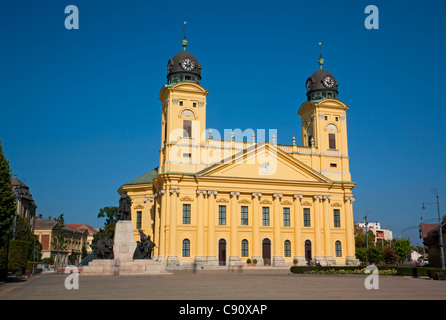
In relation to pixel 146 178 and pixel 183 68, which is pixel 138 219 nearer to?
pixel 146 178

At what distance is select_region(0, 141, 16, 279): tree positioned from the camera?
2631cm

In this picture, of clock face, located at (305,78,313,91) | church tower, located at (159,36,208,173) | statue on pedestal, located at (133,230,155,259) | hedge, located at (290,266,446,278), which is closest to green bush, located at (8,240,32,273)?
statue on pedestal, located at (133,230,155,259)

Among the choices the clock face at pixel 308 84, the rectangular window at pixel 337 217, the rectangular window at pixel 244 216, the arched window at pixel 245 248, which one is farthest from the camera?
the clock face at pixel 308 84

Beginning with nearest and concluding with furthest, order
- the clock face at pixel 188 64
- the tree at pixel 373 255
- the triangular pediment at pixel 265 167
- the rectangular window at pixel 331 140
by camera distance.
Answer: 1. the triangular pediment at pixel 265 167
2. the clock face at pixel 188 64
3. the rectangular window at pixel 331 140
4. the tree at pixel 373 255

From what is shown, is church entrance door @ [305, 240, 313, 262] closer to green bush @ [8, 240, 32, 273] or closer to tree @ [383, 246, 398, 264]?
tree @ [383, 246, 398, 264]

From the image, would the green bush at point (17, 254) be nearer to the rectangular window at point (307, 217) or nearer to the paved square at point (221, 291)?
the paved square at point (221, 291)

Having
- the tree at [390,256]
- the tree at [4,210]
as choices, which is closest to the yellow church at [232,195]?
the tree at [390,256]

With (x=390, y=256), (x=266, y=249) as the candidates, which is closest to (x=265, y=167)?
(x=266, y=249)

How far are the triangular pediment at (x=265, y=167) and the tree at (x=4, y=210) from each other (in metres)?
25.7

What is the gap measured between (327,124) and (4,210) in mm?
42637

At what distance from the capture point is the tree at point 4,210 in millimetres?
26312

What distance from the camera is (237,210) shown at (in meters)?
50.8
